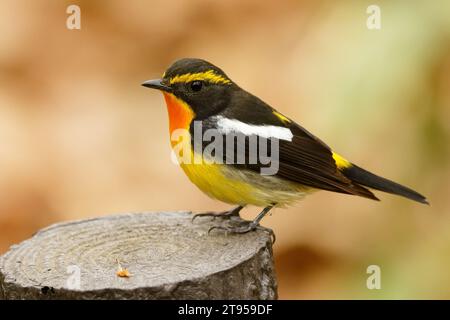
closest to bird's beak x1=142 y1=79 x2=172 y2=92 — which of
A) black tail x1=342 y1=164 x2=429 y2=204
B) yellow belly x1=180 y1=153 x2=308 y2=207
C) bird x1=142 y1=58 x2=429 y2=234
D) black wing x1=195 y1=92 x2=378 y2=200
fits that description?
bird x1=142 y1=58 x2=429 y2=234

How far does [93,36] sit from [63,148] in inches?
54.4

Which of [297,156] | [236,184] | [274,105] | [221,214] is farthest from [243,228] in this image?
[274,105]

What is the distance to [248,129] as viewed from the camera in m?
4.50

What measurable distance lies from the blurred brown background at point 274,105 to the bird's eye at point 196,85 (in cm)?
153

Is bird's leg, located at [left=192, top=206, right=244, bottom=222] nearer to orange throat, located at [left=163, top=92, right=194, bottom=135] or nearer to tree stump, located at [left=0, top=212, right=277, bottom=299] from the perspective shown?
tree stump, located at [left=0, top=212, right=277, bottom=299]

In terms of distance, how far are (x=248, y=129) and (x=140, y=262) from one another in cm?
104

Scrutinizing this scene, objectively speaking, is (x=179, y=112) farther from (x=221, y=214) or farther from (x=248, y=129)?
(x=221, y=214)

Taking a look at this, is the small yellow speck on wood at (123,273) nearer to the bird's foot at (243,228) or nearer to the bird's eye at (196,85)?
the bird's foot at (243,228)

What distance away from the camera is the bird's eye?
4.55 m

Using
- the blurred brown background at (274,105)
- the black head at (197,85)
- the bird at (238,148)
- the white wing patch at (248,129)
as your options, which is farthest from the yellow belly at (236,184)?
the blurred brown background at (274,105)

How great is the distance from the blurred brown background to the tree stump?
5.74 ft
